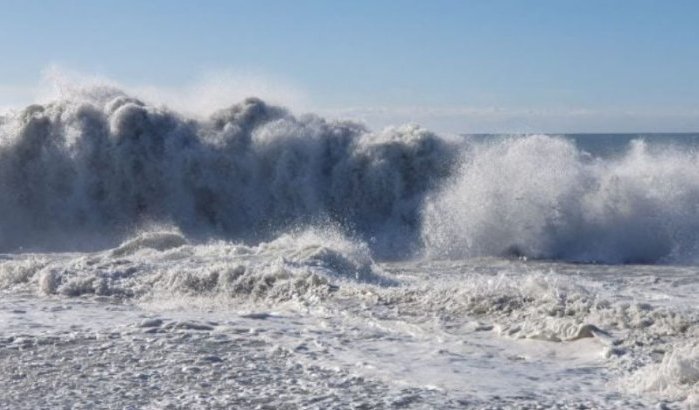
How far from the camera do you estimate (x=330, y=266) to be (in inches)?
465

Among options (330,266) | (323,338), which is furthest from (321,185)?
(323,338)

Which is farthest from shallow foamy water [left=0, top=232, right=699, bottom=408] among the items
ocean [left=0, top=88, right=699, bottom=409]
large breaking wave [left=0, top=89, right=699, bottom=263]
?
large breaking wave [left=0, top=89, right=699, bottom=263]

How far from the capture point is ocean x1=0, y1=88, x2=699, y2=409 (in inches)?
282

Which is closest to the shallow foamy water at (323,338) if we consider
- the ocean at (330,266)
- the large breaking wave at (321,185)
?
the ocean at (330,266)

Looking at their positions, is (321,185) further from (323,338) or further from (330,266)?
(323,338)

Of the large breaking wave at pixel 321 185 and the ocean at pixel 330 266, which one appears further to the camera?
the large breaking wave at pixel 321 185

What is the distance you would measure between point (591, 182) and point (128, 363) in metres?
12.4

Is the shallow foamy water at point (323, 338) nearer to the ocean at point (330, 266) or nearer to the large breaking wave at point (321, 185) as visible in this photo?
the ocean at point (330, 266)

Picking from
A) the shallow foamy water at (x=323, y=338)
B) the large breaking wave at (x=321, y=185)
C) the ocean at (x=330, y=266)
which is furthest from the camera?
the large breaking wave at (x=321, y=185)

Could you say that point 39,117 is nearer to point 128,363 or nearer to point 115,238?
point 115,238

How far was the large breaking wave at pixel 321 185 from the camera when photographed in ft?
57.4

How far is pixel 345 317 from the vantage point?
9203 mm

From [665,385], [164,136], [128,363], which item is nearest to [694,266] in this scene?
[665,385]

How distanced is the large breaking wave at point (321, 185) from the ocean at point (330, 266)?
0.15ft
